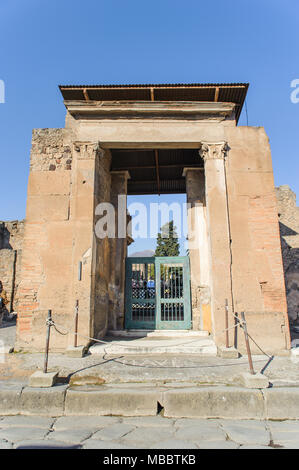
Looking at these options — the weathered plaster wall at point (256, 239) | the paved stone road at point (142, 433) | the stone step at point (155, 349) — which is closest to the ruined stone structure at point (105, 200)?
the weathered plaster wall at point (256, 239)

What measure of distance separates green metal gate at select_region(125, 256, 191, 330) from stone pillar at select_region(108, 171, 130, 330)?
0.83 feet

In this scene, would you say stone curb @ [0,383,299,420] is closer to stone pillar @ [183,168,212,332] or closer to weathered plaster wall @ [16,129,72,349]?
weathered plaster wall @ [16,129,72,349]

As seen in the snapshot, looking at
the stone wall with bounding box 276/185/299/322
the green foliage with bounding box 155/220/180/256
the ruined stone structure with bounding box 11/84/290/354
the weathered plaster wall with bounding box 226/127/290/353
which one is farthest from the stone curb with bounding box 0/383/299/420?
the green foliage with bounding box 155/220/180/256

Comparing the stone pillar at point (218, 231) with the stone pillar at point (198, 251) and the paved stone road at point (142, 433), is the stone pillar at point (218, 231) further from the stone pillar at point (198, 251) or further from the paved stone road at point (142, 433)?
the paved stone road at point (142, 433)

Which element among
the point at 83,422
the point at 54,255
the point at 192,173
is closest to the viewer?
the point at 83,422

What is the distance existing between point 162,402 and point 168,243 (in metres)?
34.7

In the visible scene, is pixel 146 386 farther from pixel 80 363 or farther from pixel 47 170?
pixel 47 170

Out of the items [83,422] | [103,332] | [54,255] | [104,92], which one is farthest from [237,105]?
[83,422]

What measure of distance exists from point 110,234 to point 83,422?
609 centimetres

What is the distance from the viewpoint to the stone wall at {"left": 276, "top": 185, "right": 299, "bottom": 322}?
43.8 ft

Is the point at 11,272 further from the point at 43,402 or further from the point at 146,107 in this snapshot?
the point at 43,402

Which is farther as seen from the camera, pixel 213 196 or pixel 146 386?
pixel 213 196

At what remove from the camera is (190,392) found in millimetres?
4273

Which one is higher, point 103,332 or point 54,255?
point 54,255
